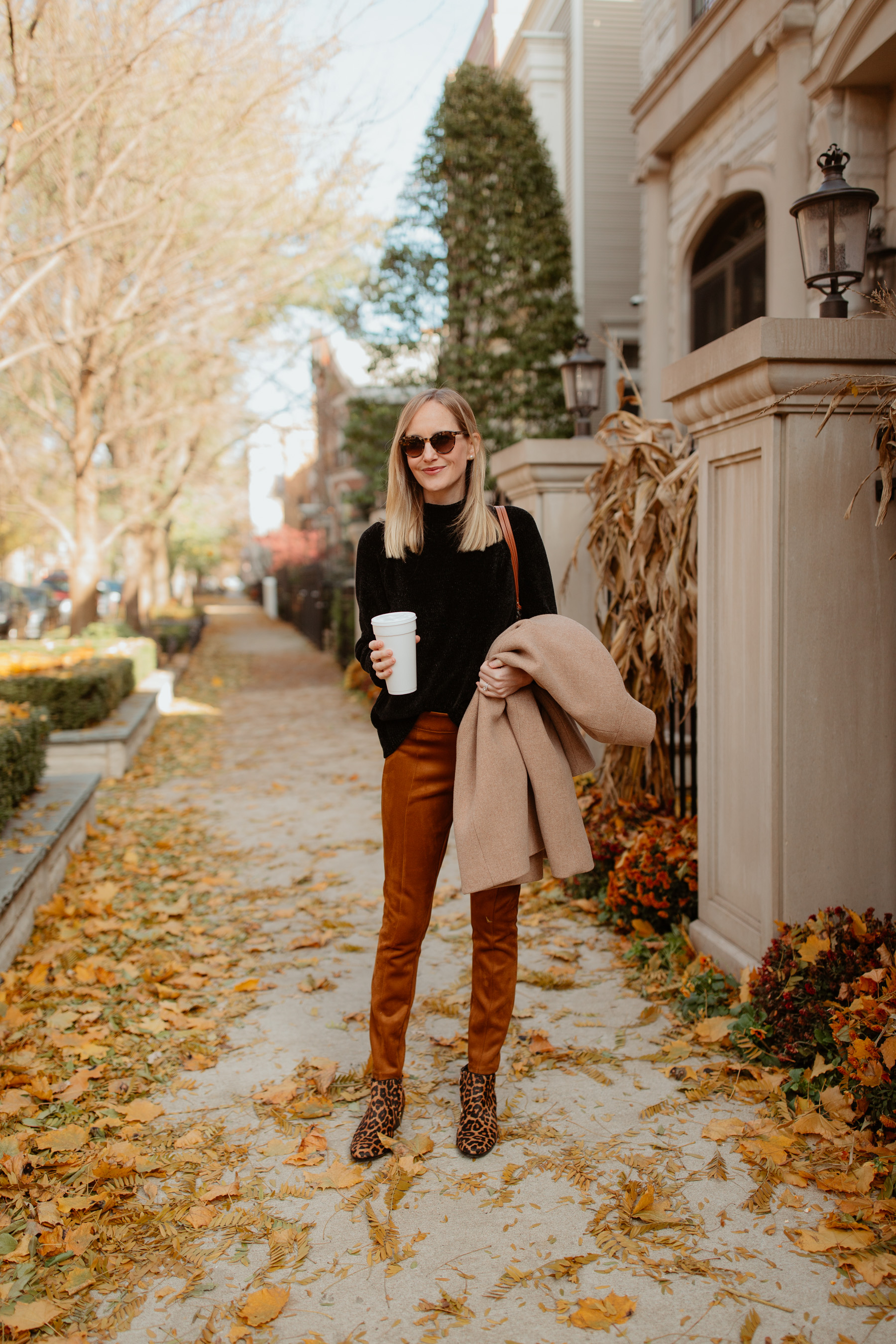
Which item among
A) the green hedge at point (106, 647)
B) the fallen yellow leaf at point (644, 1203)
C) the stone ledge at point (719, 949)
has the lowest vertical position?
the fallen yellow leaf at point (644, 1203)

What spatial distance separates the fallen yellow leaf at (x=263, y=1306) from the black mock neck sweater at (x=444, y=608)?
132cm

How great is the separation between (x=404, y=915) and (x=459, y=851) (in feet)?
0.93

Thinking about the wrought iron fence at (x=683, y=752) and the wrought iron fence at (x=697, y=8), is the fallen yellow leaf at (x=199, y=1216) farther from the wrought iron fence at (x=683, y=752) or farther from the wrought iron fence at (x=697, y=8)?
the wrought iron fence at (x=697, y=8)

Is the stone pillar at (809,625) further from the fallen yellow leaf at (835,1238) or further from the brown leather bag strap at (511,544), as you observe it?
the fallen yellow leaf at (835,1238)

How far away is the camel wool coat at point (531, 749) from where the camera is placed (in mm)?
2598

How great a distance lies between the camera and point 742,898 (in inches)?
140

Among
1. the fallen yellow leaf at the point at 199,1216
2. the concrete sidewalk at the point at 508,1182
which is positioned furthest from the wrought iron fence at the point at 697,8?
the fallen yellow leaf at the point at 199,1216

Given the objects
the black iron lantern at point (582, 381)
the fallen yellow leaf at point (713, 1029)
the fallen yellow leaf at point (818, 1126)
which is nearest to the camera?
the fallen yellow leaf at point (818, 1126)

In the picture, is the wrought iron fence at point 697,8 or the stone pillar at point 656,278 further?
the stone pillar at point 656,278

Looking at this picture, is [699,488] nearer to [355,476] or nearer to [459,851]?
[459,851]

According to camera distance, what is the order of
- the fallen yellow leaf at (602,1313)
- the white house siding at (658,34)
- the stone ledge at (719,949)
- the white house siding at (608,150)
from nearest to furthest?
the fallen yellow leaf at (602,1313)
the stone ledge at (719,949)
the white house siding at (658,34)
the white house siding at (608,150)

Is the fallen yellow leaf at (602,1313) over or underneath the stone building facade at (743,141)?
underneath

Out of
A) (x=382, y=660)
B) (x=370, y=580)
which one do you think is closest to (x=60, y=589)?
(x=370, y=580)

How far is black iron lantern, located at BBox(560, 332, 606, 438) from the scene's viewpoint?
692 cm
